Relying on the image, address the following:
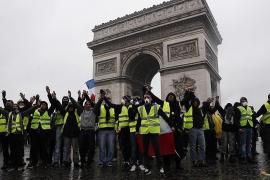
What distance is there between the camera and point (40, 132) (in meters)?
8.34

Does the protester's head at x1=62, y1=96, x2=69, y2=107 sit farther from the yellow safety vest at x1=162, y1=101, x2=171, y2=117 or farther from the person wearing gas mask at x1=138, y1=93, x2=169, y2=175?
the yellow safety vest at x1=162, y1=101, x2=171, y2=117

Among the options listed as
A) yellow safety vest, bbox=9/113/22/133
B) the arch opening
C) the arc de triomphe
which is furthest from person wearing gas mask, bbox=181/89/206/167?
the arch opening

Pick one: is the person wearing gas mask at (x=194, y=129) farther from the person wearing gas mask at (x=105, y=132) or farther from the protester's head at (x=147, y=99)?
the person wearing gas mask at (x=105, y=132)

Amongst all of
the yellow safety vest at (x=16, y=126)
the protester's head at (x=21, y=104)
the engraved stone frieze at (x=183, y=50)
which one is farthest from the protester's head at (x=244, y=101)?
the engraved stone frieze at (x=183, y=50)

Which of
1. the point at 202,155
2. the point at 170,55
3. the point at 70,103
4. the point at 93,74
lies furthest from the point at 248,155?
the point at 93,74

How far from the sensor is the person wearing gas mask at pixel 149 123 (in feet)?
20.1

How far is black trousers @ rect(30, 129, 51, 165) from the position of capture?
8227 millimetres

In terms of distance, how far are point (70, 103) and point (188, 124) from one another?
10.9 ft

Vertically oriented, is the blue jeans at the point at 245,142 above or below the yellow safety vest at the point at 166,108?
below

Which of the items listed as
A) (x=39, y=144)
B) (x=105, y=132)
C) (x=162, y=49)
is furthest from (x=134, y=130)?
(x=162, y=49)

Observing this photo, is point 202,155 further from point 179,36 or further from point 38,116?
point 179,36

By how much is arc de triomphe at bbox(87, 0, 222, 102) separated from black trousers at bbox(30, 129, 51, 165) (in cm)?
1438

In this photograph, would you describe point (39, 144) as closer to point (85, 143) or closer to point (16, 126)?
point (16, 126)

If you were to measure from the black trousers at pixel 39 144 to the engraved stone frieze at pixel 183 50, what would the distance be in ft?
50.8
